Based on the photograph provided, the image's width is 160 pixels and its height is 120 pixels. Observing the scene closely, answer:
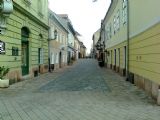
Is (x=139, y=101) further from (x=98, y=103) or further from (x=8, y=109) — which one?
(x=8, y=109)

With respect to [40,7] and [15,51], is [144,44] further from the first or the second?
[40,7]

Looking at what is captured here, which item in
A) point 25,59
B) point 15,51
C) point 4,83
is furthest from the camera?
point 25,59

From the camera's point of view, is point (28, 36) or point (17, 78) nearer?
point (17, 78)

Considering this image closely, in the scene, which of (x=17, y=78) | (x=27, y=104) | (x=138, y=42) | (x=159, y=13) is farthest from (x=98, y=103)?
(x=17, y=78)

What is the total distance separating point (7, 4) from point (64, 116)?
739cm

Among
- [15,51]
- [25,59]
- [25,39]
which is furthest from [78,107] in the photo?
[25,59]

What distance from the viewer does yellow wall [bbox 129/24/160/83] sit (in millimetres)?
10623

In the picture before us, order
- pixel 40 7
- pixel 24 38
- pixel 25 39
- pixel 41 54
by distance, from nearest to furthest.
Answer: pixel 24 38 < pixel 25 39 < pixel 40 7 < pixel 41 54

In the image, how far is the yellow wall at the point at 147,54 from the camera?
10.6m

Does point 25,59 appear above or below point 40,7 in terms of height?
below

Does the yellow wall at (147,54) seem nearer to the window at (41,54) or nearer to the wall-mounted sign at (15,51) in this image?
the wall-mounted sign at (15,51)

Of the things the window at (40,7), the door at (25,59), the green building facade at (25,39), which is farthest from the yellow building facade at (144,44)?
the window at (40,7)

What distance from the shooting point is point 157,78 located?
10500mm

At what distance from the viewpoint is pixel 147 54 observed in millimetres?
12312
